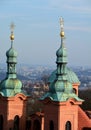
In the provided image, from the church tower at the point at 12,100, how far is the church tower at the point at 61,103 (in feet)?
9.94

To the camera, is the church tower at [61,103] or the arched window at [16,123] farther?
the arched window at [16,123]

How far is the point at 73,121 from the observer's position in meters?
39.3

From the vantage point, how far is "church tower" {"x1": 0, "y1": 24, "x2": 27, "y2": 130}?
1622 inches

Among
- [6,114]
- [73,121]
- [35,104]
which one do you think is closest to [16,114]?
[6,114]

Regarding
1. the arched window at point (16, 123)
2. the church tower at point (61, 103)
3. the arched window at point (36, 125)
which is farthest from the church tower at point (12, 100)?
the church tower at point (61, 103)

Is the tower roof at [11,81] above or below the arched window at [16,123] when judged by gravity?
above

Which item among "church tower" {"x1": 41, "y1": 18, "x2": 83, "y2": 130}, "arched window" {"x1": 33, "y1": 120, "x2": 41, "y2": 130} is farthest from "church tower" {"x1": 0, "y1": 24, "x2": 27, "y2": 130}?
"church tower" {"x1": 41, "y1": 18, "x2": 83, "y2": 130}

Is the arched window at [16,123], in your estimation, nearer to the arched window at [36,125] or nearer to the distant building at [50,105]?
the distant building at [50,105]

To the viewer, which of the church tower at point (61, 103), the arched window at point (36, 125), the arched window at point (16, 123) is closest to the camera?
the church tower at point (61, 103)

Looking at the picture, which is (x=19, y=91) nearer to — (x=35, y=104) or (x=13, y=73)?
(x=13, y=73)

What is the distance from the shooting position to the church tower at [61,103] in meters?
38.4

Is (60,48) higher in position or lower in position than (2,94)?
higher

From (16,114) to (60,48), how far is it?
20.6 ft

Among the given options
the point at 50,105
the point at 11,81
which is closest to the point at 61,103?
the point at 50,105
